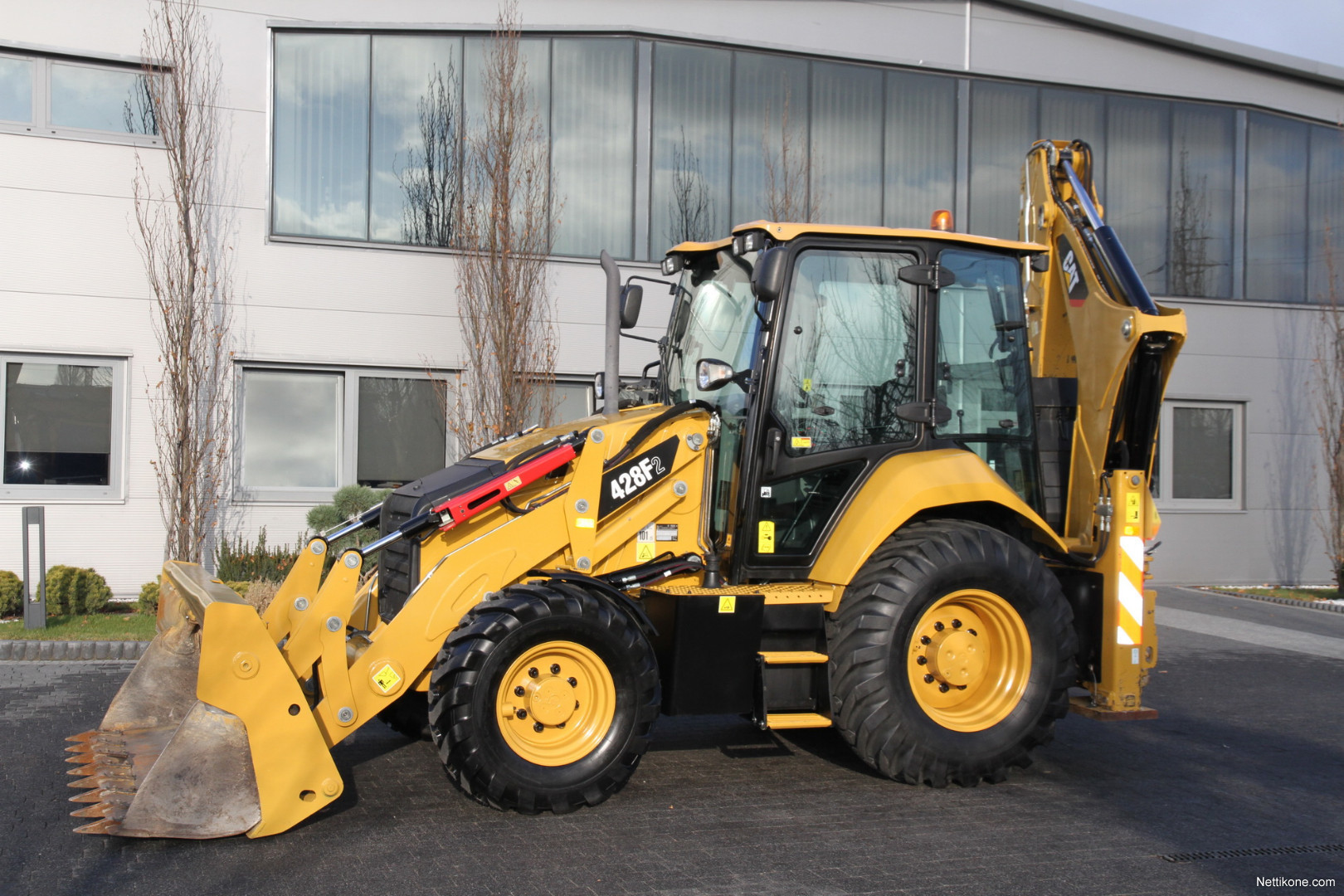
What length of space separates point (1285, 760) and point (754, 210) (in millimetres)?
10008

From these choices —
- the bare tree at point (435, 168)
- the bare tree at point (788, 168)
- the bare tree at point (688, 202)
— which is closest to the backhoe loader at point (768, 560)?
the bare tree at point (435, 168)

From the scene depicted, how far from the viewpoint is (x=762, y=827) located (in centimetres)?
538

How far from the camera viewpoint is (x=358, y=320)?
44.4 feet

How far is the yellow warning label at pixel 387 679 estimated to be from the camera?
535cm

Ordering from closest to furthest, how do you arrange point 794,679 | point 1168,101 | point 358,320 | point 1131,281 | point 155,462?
point 794,679, point 1131,281, point 155,462, point 358,320, point 1168,101

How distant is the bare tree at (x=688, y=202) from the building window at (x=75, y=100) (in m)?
6.04

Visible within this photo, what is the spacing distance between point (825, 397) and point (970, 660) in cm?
161

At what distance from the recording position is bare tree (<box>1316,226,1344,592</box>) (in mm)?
16016

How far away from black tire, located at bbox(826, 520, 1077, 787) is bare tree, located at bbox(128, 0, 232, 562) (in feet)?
28.6

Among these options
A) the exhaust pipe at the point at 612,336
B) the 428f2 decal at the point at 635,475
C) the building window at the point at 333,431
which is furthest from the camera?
the building window at the point at 333,431

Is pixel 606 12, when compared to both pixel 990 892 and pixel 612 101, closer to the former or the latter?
pixel 612 101

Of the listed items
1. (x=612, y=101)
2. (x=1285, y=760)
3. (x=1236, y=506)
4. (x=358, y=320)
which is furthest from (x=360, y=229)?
(x=1236, y=506)

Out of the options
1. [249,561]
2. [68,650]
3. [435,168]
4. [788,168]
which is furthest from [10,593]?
[788,168]

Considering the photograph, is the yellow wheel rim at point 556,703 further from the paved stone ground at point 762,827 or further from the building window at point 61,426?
the building window at point 61,426
